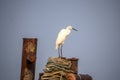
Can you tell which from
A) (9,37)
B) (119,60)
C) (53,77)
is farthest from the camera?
(9,37)

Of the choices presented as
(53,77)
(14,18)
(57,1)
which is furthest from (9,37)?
(53,77)

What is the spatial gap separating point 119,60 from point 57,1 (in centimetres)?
77

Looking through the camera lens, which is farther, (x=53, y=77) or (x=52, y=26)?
(x=52, y=26)

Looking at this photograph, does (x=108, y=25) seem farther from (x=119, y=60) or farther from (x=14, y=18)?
(x=14, y=18)

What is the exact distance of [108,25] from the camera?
189 centimetres

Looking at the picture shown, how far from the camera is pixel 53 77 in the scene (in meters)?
1.30

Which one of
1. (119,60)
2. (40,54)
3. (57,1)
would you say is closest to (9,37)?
(40,54)

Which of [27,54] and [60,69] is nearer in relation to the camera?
[60,69]

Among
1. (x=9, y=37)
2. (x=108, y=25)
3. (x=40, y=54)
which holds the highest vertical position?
(x=108, y=25)

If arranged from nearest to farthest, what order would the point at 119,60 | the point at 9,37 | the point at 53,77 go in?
the point at 53,77 → the point at 119,60 → the point at 9,37

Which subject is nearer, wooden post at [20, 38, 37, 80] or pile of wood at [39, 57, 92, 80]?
pile of wood at [39, 57, 92, 80]

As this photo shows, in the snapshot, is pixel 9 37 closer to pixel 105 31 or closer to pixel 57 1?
pixel 57 1

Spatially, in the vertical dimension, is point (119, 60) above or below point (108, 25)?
below

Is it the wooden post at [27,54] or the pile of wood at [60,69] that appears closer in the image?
the pile of wood at [60,69]
